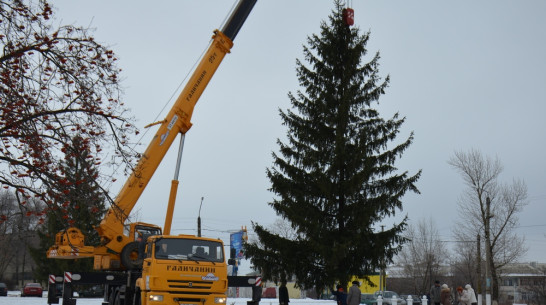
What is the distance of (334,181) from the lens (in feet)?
91.1

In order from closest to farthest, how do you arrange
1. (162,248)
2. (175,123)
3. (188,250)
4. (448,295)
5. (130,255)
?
(162,248)
(188,250)
(130,255)
(175,123)
(448,295)

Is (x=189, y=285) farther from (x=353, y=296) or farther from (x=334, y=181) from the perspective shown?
(x=334, y=181)

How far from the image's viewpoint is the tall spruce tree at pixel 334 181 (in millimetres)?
26469

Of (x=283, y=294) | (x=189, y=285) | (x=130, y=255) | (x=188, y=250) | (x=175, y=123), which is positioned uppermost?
(x=175, y=123)

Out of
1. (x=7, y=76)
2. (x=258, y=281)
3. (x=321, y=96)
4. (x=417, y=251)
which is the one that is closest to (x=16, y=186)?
(x=7, y=76)

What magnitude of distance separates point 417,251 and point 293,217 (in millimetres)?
48492

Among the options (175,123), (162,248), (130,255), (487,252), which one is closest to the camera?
(162,248)

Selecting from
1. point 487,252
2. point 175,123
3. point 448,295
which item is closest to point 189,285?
point 175,123

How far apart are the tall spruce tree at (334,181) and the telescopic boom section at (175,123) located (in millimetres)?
6832

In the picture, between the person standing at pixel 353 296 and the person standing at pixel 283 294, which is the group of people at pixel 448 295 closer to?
the person standing at pixel 353 296

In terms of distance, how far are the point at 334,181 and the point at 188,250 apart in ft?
38.5

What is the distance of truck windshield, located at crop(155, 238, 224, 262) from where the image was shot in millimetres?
17172

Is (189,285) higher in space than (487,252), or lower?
lower

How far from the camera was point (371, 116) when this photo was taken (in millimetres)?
28562
